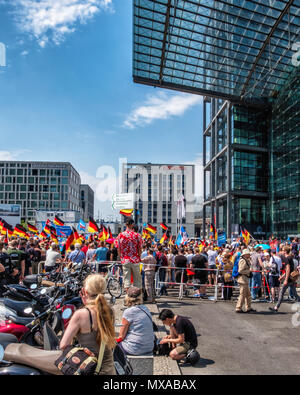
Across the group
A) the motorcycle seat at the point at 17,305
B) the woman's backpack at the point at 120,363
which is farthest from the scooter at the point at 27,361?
the motorcycle seat at the point at 17,305

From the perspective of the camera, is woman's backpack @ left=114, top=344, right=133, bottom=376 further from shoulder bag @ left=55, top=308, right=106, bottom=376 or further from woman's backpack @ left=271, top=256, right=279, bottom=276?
woman's backpack @ left=271, top=256, right=279, bottom=276

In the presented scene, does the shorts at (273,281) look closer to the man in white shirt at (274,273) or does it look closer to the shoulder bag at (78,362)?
the man in white shirt at (274,273)

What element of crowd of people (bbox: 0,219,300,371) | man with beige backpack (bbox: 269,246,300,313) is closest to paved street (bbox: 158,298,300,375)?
man with beige backpack (bbox: 269,246,300,313)

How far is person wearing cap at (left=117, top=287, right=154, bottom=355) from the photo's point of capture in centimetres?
546

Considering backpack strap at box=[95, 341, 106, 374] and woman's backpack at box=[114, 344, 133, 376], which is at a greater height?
backpack strap at box=[95, 341, 106, 374]

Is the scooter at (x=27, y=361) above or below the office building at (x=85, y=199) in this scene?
below

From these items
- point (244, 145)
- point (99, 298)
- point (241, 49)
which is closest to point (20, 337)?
point (99, 298)

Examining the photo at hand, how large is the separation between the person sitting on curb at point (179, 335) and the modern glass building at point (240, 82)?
3126cm

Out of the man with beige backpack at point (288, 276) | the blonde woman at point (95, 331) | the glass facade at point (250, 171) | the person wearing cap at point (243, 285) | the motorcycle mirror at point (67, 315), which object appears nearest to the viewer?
the blonde woman at point (95, 331)

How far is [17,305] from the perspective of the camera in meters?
6.28

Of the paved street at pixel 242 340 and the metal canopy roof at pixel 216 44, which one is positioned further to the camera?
the metal canopy roof at pixel 216 44

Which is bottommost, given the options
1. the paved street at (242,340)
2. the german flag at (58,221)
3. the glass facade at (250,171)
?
the paved street at (242,340)

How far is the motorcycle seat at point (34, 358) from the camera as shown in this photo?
349 centimetres

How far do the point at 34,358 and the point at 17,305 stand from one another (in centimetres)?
295
